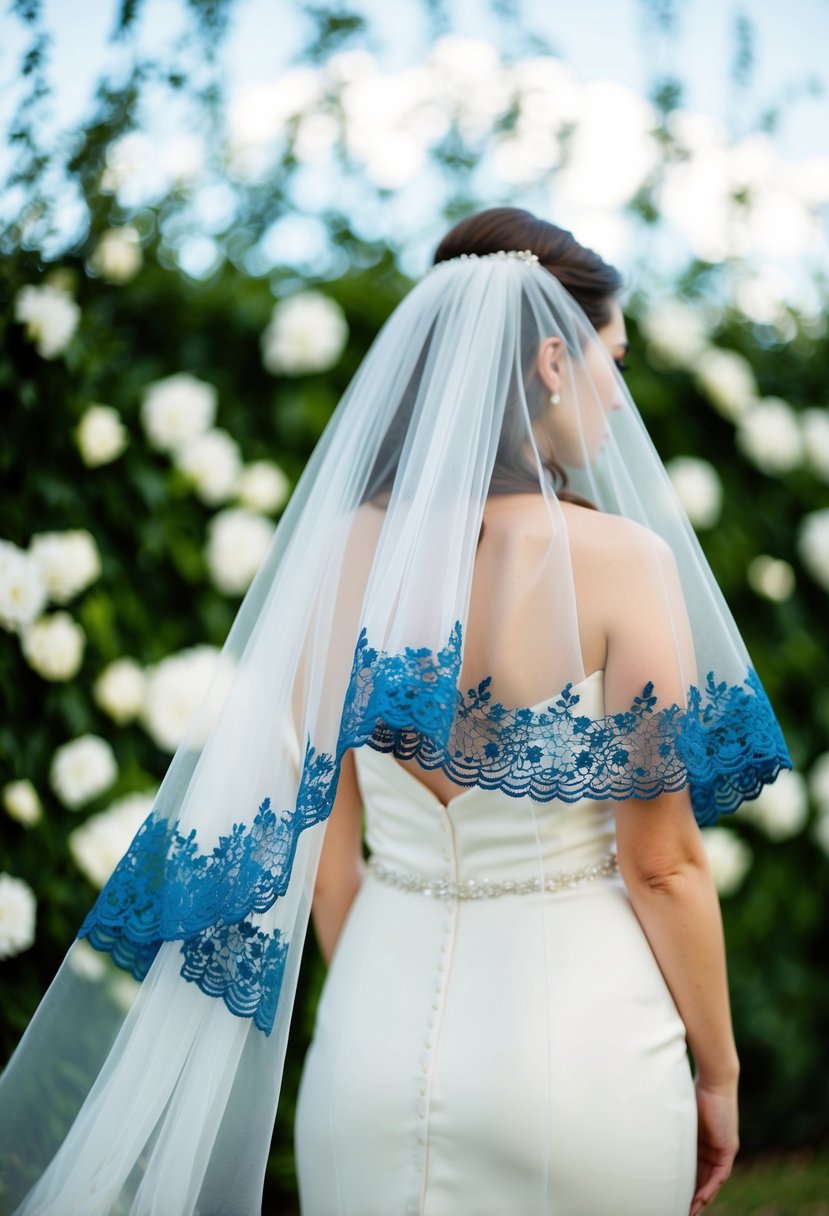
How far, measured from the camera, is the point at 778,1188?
353 cm

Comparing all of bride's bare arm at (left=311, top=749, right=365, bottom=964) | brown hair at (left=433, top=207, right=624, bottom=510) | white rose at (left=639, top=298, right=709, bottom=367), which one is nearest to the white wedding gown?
bride's bare arm at (left=311, top=749, right=365, bottom=964)

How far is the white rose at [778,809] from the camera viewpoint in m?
3.51

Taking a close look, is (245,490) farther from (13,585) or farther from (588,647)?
(588,647)

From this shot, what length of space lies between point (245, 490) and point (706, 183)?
6.95 ft

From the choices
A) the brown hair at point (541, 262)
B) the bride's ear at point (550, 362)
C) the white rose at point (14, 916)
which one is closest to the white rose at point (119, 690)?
the white rose at point (14, 916)

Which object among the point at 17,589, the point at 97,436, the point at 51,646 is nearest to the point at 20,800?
the point at 51,646

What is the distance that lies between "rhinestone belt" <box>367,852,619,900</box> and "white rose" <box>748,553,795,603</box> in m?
2.19

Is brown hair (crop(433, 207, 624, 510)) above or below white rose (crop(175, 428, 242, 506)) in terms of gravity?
above

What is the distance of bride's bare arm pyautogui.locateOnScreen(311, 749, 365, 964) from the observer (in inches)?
78.7

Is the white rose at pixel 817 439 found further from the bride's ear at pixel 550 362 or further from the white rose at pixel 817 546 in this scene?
the bride's ear at pixel 550 362

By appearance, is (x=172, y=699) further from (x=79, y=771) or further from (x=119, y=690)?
(x=79, y=771)

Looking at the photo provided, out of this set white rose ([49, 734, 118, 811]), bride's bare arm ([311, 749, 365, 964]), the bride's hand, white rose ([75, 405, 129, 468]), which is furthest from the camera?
white rose ([75, 405, 129, 468])

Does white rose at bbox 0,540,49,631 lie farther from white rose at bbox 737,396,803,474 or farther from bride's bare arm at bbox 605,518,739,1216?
white rose at bbox 737,396,803,474

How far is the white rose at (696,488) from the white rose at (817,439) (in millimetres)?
434
